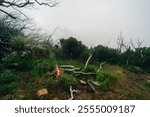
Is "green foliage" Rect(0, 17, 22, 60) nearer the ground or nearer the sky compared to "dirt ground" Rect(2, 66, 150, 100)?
nearer the sky

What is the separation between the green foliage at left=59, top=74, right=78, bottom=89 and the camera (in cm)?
1073

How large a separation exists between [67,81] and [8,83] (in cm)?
226

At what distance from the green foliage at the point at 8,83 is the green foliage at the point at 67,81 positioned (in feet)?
5.35

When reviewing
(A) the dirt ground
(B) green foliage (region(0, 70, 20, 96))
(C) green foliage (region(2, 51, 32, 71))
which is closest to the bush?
(A) the dirt ground

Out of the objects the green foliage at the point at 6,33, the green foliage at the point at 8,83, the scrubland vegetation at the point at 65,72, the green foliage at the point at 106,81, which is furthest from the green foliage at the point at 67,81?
the green foliage at the point at 6,33

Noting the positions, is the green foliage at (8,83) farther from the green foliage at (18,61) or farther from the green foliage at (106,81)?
the green foliage at (106,81)

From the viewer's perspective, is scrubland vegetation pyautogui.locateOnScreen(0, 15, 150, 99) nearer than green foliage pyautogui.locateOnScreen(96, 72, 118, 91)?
Yes

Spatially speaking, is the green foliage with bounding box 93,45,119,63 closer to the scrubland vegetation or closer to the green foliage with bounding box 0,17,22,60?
the scrubland vegetation

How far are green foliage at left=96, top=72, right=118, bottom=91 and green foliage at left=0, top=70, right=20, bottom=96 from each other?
3.05 meters

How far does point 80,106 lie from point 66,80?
2820 mm

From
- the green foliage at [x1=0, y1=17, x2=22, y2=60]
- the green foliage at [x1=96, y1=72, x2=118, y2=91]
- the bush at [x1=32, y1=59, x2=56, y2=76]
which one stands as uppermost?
the green foliage at [x1=0, y1=17, x2=22, y2=60]

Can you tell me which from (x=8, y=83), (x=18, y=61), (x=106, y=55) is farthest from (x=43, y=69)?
(x=106, y=55)

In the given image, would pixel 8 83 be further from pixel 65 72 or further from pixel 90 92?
pixel 90 92

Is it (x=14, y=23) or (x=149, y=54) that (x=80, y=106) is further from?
(x=14, y=23)
